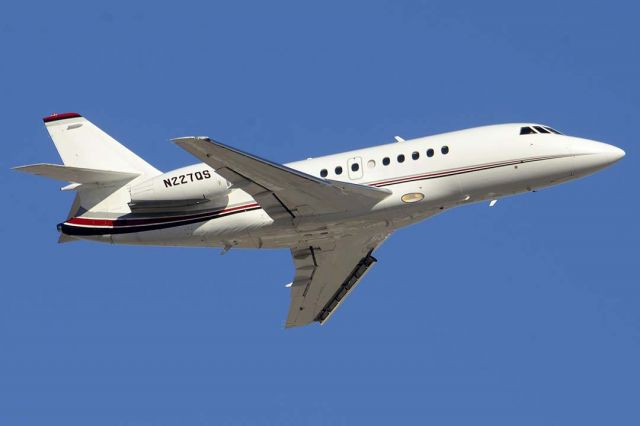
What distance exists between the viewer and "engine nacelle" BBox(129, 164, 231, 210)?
89.4 feet

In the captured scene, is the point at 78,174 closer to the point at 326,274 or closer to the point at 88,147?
the point at 88,147

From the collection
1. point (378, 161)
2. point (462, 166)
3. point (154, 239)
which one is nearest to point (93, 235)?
point (154, 239)

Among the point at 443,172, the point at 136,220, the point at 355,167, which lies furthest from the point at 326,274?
the point at 136,220

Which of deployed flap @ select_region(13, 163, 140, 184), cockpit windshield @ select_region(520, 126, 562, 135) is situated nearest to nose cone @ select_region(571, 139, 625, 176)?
cockpit windshield @ select_region(520, 126, 562, 135)

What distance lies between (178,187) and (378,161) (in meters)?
4.99

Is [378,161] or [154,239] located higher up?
[378,161]

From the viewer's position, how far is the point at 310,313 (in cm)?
3206

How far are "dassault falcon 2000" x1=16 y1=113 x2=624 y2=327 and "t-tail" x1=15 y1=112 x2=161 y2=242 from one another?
0.04 meters

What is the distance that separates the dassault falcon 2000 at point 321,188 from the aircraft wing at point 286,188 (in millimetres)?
27

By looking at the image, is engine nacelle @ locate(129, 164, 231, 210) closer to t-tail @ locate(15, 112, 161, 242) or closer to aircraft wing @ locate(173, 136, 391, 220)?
t-tail @ locate(15, 112, 161, 242)

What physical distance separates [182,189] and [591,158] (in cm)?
1011

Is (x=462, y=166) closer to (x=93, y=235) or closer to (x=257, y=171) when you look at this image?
(x=257, y=171)

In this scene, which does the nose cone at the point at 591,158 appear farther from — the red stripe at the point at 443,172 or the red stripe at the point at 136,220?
the red stripe at the point at 136,220

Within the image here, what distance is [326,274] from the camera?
31094mm
